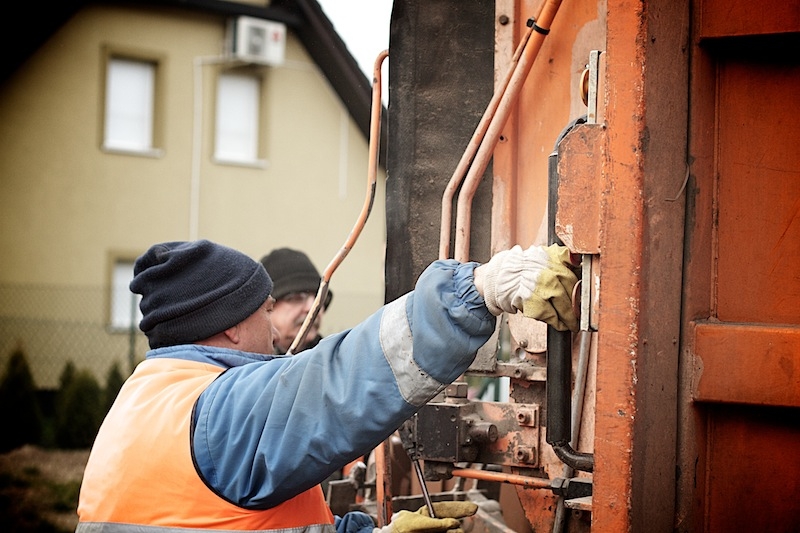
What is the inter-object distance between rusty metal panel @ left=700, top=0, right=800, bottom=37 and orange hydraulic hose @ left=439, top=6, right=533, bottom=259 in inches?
31.3

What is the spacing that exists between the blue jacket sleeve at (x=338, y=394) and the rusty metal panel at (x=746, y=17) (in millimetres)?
685

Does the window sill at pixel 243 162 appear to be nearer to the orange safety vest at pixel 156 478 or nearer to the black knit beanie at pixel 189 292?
the black knit beanie at pixel 189 292

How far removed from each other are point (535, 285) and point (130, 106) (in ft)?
46.9

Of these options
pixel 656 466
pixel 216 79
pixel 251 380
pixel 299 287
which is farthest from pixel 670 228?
pixel 216 79

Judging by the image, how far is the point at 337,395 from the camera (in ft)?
6.95

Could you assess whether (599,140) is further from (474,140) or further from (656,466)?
(474,140)

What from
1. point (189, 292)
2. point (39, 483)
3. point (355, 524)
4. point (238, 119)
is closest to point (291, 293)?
point (355, 524)

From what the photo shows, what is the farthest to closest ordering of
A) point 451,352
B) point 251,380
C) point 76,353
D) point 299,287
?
point 76,353 → point 299,287 → point 251,380 → point 451,352

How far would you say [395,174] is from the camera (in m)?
3.06

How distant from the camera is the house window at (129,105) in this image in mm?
15203

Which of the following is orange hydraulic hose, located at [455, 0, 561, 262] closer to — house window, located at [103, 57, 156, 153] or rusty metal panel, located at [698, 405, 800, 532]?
rusty metal panel, located at [698, 405, 800, 532]

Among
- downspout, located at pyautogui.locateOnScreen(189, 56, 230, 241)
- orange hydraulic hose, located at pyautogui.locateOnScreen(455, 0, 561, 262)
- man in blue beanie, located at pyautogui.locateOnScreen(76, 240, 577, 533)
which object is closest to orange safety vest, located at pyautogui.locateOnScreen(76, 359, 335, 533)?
man in blue beanie, located at pyautogui.locateOnScreen(76, 240, 577, 533)

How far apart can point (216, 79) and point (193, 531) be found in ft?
47.2

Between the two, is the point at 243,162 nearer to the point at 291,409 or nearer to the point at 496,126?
the point at 496,126
